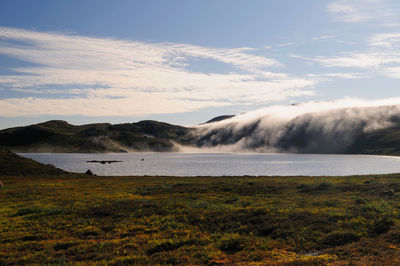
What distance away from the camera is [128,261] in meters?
16.7

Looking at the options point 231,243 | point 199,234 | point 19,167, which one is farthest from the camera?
point 19,167

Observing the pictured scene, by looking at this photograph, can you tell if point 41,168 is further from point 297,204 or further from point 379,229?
point 379,229

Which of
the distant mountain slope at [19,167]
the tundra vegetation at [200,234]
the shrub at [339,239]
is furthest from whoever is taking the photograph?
the distant mountain slope at [19,167]

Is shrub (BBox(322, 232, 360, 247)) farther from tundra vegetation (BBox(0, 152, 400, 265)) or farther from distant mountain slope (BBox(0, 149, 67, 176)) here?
distant mountain slope (BBox(0, 149, 67, 176))

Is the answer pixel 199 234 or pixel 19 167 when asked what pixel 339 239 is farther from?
pixel 19 167

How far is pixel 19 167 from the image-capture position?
100875 mm

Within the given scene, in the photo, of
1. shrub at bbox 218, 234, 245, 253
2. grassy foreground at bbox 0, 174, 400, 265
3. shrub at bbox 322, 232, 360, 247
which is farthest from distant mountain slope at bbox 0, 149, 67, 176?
shrub at bbox 322, 232, 360, 247

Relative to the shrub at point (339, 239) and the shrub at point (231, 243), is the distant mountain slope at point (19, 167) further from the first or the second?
the shrub at point (339, 239)

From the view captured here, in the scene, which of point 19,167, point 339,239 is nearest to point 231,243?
point 339,239

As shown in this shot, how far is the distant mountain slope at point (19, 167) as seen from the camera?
314ft

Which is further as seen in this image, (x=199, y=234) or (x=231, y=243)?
(x=199, y=234)

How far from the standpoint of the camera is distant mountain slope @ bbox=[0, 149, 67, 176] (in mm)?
95838

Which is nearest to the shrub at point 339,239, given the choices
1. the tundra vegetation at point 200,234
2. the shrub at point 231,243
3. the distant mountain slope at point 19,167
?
the tundra vegetation at point 200,234

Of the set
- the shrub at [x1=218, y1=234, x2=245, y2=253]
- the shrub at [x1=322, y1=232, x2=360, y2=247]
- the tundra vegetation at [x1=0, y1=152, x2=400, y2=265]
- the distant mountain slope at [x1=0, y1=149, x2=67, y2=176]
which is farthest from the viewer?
the distant mountain slope at [x1=0, y1=149, x2=67, y2=176]
